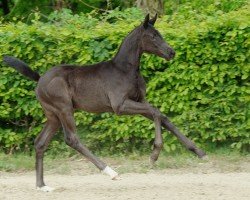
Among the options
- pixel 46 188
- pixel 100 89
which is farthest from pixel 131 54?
pixel 46 188

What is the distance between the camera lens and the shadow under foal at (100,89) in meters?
8.51

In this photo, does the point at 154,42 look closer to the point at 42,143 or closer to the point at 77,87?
the point at 77,87

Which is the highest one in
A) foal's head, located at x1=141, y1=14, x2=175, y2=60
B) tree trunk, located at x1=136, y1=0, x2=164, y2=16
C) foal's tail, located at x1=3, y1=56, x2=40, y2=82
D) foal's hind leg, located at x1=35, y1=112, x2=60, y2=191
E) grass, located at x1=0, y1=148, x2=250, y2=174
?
tree trunk, located at x1=136, y1=0, x2=164, y2=16

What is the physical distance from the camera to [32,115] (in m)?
11.0

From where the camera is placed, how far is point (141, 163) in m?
10.2

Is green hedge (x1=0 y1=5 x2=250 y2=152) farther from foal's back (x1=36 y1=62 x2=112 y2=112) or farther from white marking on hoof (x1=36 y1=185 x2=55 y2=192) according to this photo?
white marking on hoof (x1=36 y1=185 x2=55 y2=192)

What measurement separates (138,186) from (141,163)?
1.73 m

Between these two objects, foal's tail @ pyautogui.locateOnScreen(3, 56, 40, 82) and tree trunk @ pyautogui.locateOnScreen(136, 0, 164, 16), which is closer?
foal's tail @ pyautogui.locateOnScreen(3, 56, 40, 82)

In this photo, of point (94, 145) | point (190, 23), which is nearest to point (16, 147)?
A: point (94, 145)

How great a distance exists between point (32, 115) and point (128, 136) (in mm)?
1732

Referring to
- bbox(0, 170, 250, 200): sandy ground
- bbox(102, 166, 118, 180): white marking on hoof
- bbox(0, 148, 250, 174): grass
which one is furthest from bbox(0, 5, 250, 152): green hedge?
bbox(102, 166, 118, 180): white marking on hoof

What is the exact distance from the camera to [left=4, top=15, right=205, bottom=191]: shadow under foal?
8.51m

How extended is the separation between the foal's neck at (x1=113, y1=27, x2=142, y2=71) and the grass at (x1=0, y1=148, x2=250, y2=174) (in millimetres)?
1739

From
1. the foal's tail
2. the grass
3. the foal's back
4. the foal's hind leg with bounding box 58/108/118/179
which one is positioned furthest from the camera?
the grass
